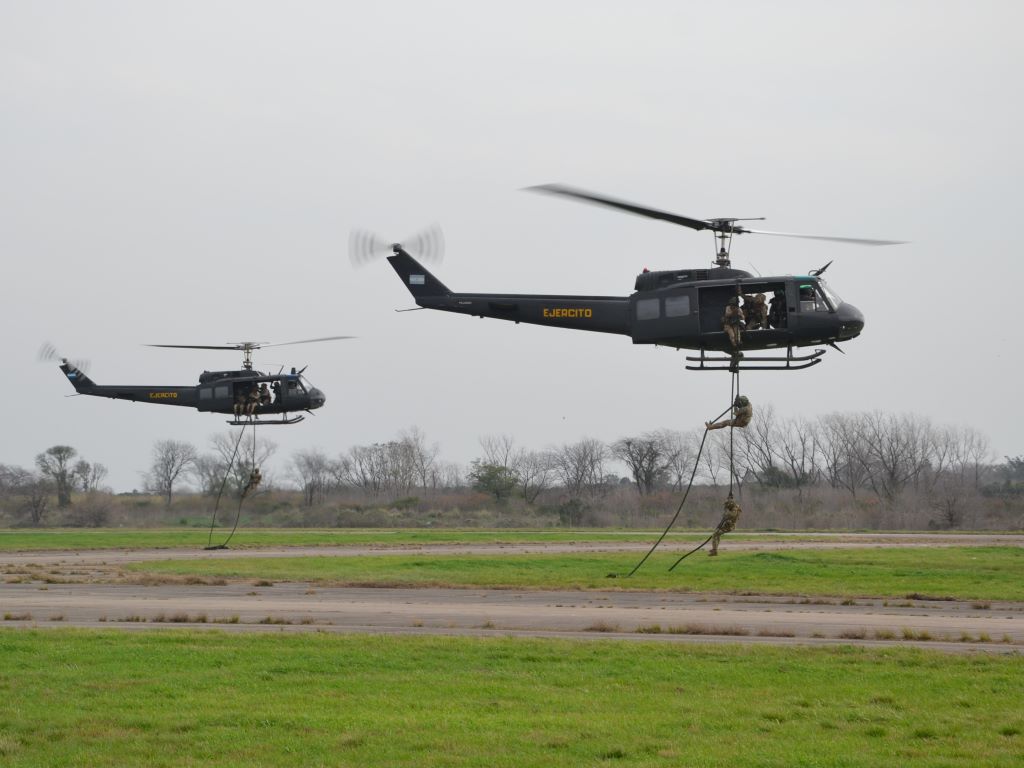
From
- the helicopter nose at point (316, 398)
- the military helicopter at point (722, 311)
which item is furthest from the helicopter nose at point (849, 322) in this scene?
the helicopter nose at point (316, 398)

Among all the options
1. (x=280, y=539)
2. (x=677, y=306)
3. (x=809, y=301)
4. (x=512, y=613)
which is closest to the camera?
(x=512, y=613)

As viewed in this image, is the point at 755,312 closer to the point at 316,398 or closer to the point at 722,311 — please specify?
the point at 722,311

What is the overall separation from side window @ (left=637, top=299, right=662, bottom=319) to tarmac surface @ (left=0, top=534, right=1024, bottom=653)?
21.3 feet

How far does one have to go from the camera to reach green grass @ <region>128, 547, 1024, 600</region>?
30.8 meters

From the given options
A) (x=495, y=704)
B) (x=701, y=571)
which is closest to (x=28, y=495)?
(x=701, y=571)

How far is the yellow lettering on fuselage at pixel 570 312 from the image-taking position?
27.2 metres

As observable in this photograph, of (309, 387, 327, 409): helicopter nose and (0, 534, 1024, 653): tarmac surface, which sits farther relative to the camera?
(309, 387, 327, 409): helicopter nose

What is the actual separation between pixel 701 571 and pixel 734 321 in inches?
517

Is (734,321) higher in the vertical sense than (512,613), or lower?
higher

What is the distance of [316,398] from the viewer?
Answer: 4312 centimetres

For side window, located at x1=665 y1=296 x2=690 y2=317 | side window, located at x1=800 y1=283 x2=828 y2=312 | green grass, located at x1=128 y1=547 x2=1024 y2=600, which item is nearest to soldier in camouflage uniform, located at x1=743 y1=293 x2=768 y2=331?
side window, located at x1=800 y1=283 x2=828 y2=312

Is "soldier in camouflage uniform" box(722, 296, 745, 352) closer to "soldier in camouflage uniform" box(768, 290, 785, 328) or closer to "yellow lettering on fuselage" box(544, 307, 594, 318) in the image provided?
"soldier in camouflage uniform" box(768, 290, 785, 328)

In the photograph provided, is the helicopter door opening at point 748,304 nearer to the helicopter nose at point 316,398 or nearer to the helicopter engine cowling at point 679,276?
the helicopter engine cowling at point 679,276

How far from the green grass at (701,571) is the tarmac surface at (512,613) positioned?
208cm
